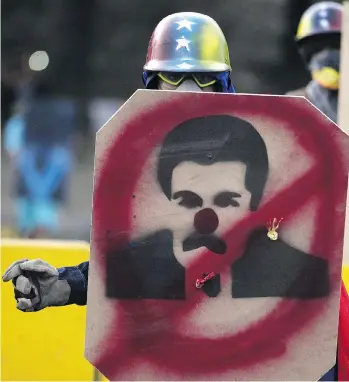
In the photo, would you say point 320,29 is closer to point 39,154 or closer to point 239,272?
point 239,272

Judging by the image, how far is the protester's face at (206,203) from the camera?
9.54ft

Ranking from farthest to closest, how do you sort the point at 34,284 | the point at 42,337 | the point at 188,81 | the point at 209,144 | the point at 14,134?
the point at 14,134, the point at 42,337, the point at 188,81, the point at 34,284, the point at 209,144

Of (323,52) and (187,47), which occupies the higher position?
(187,47)

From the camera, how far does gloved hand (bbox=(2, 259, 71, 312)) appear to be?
Answer: 9.89 ft

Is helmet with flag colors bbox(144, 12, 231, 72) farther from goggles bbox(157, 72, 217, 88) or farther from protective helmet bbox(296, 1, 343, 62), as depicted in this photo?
protective helmet bbox(296, 1, 343, 62)

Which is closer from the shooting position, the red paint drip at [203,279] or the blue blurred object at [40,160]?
the red paint drip at [203,279]

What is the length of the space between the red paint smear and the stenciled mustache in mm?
22

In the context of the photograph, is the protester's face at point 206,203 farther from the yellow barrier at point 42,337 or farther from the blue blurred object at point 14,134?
the blue blurred object at point 14,134

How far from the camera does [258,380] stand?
9.80 feet

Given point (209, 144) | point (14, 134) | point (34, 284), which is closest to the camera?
point (209, 144)

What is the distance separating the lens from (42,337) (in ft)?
16.9

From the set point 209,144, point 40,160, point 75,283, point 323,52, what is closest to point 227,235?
point 209,144

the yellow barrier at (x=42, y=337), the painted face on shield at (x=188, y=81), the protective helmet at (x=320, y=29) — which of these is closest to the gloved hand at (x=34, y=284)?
the painted face on shield at (x=188, y=81)

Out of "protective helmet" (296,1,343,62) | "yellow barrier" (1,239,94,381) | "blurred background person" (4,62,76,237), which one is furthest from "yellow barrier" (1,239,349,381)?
"blurred background person" (4,62,76,237)
